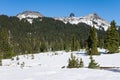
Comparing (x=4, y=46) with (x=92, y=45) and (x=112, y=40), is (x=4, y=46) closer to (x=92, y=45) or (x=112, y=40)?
(x=92, y=45)

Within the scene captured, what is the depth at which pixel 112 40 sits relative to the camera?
71.0 m

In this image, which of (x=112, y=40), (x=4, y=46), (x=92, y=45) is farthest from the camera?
(x=4, y=46)

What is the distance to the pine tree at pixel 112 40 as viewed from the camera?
68938 mm

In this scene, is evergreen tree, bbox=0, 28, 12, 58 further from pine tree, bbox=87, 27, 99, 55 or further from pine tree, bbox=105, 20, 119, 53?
pine tree, bbox=105, 20, 119, 53

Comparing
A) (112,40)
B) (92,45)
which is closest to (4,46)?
(92,45)

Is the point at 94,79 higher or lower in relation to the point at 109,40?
lower

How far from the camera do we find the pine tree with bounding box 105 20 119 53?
Answer: 226 feet

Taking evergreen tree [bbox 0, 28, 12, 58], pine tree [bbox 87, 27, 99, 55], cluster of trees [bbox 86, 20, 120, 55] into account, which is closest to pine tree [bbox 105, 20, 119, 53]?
cluster of trees [bbox 86, 20, 120, 55]

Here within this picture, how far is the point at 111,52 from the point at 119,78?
52.4 m

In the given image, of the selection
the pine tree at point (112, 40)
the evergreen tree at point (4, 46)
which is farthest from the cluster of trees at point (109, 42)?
the evergreen tree at point (4, 46)

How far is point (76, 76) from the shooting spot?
17.8m

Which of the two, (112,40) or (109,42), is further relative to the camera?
(112,40)

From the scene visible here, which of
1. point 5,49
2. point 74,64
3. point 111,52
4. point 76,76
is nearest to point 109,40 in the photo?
point 111,52

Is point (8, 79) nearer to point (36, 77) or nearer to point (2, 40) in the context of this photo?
point (36, 77)
